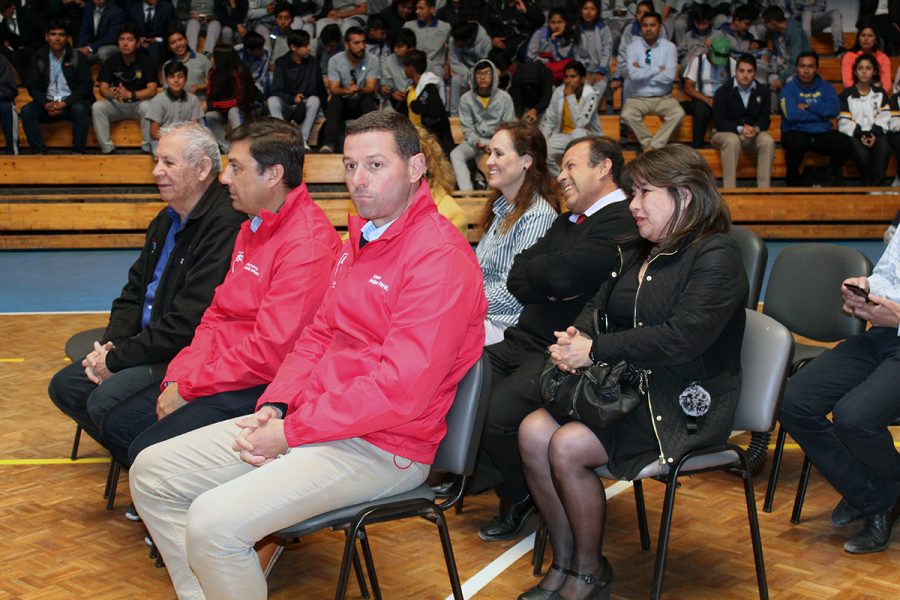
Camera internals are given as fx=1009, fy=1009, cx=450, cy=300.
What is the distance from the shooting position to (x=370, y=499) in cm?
253

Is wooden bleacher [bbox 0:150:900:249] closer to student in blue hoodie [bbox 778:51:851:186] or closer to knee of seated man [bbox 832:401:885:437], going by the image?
student in blue hoodie [bbox 778:51:851:186]

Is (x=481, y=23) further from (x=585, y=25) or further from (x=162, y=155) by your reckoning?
(x=162, y=155)

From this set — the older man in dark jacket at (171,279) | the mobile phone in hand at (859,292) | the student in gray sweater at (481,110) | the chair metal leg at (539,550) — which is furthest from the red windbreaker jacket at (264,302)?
the student in gray sweater at (481,110)

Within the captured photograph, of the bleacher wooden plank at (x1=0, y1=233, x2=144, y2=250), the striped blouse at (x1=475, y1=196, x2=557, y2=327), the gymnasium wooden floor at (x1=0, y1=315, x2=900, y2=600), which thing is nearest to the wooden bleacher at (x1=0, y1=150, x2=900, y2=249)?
the bleacher wooden plank at (x1=0, y1=233, x2=144, y2=250)

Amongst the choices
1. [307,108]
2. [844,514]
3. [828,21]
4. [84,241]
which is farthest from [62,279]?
[828,21]

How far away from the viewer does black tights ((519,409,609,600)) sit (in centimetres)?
283

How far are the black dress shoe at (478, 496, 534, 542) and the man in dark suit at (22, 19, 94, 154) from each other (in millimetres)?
8485

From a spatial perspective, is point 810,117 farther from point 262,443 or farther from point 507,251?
point 262,443

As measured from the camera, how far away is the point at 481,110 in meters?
10.1

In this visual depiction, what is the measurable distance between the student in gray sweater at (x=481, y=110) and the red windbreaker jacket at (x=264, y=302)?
6.94 meters

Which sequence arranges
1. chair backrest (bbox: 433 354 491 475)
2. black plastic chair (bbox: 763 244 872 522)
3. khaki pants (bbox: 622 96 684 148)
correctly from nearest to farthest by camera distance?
chair backrest (bbox: 433 354 491 475), black plastic chair (bbox: 763 244 872 522), khaki pants (bbox: 622 96 684 148)

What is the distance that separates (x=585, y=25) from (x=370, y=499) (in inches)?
389

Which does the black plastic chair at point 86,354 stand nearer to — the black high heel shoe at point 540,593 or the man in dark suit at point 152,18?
the black high heel shoe at point 540,593

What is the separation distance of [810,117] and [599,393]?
29.1 feet
